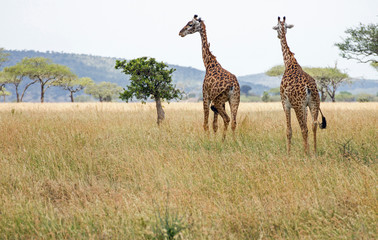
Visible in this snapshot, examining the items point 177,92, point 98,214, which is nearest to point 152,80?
point 177,92

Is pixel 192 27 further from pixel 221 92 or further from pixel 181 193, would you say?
pixel 181 193

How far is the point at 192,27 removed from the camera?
852cm

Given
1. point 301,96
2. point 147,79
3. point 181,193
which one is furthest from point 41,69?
point 181,193

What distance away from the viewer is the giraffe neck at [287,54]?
22.3ft

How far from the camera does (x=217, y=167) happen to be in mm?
5414

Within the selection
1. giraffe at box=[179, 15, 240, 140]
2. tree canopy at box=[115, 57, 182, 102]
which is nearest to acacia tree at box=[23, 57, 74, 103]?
tree canopy at box=[115, 57, 182, 102]

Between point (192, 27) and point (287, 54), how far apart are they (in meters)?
2.62

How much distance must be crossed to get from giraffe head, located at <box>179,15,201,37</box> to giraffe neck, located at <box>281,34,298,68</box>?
228 centimetres

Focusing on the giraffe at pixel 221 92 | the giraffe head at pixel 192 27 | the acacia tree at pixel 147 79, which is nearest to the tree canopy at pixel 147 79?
the acacia tree at pixel 147 79

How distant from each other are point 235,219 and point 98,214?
4.65ft

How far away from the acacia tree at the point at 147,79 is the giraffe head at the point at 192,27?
102 inches

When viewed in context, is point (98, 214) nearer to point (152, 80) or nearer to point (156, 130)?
point (156, 130)

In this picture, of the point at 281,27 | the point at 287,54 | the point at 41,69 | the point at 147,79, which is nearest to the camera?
the point at 287,54

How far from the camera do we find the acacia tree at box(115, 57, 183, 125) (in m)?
11.1
